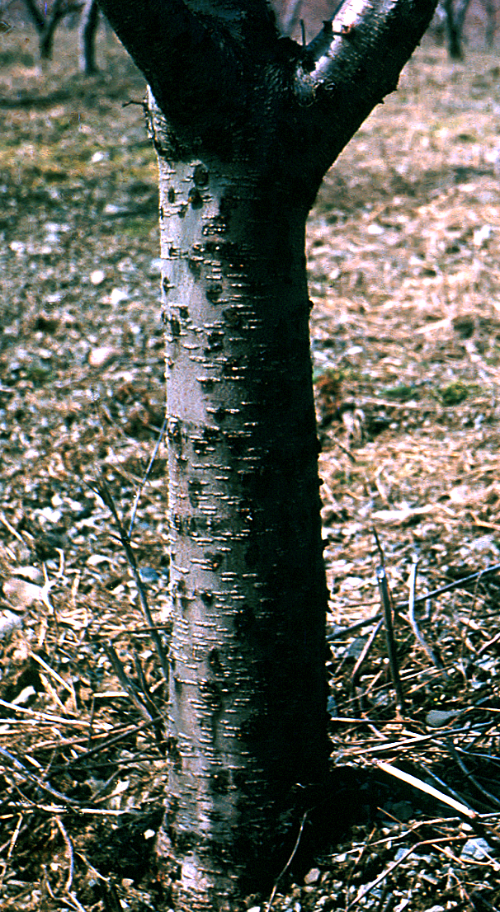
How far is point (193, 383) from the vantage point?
144cm

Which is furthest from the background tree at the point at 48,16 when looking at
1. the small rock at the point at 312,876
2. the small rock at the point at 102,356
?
the small rock at the point at 312,876

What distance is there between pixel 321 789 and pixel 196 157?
3.88 ft

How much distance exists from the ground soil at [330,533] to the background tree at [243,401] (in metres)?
0.15

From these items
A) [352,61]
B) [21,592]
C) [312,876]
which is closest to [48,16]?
[21,592]

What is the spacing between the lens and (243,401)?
1419 mm

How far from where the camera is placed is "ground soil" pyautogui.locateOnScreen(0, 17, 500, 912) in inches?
63.5

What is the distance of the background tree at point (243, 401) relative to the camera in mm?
1335

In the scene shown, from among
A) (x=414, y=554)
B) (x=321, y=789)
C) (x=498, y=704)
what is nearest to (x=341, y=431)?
(x=414, y=554)

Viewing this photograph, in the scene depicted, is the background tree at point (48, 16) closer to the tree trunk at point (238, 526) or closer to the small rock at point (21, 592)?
the small rock at point (21, 592)

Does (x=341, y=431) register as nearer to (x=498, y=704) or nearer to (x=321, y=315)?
(x=321, y=315)

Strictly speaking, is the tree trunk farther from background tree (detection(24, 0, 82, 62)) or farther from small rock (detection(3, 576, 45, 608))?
background tree (detection(24, 0, 82, 62))

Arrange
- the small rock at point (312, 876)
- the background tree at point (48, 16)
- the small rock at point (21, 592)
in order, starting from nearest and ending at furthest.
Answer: the small rock at point (312, 876) → the small rock at point (21, 592) → the background tree at point (48, 16)

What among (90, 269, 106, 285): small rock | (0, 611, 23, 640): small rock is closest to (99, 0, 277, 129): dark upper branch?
(0, 611, 23, 640): small rock

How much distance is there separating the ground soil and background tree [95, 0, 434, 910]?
0.15 metres
